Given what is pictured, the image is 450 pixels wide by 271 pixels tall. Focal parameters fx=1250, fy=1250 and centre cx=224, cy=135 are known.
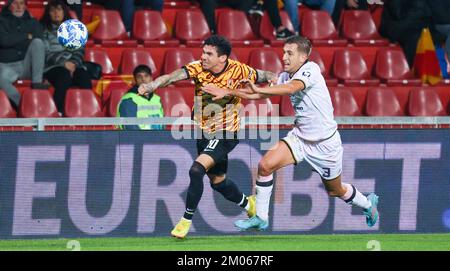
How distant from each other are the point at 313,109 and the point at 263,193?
102cm

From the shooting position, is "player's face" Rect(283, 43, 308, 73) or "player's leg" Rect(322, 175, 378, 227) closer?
"player's face" Rect(283, 43, 308, 73)

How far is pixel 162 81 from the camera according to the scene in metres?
12.8

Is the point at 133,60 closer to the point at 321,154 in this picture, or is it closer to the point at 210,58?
the point at 210,58

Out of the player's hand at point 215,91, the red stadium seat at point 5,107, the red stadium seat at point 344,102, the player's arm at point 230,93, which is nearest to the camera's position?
the player's arm at point 230,93

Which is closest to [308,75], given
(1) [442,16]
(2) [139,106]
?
(2) [139,106]

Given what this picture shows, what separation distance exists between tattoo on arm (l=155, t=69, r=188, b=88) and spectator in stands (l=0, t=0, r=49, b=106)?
13.5ft

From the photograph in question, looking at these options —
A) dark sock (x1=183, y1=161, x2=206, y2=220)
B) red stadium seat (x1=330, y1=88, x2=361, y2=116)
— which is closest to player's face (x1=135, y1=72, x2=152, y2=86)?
dark sock (x1=183, y1=161, x2=206, y2=220)

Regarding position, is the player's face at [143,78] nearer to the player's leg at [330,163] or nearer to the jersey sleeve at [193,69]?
the jersey sleeve at [193,69]

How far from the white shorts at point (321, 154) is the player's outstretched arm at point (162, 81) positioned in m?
1.29

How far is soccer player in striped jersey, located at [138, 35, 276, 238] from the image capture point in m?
13.2

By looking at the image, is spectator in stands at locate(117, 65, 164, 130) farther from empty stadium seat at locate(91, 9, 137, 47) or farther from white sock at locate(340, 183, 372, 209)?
white sock at locate(340, 183, 372, 209)

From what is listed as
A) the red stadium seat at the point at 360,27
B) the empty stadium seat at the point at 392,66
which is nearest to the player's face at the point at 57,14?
the red stadium seat at the point at 360,27

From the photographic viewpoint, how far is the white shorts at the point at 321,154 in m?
13.1

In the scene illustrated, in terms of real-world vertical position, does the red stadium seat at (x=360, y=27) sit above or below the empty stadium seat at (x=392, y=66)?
above
